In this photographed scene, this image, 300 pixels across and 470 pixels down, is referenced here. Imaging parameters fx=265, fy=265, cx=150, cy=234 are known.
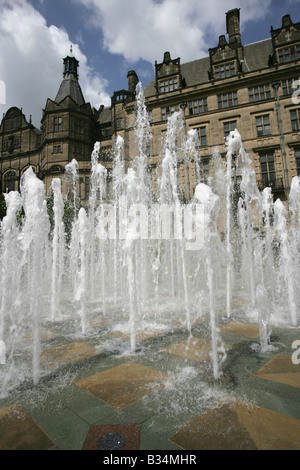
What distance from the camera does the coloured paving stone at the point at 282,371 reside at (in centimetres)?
292

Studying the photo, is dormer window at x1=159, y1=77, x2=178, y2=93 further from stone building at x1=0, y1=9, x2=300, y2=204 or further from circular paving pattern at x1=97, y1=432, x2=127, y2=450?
circular paving pattern at x1=97, y1=432, x2=127, y2=450

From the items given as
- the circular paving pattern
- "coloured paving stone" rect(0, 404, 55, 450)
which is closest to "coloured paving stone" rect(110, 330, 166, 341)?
"coloured paving stone" rect(0, 404, 55, 450)

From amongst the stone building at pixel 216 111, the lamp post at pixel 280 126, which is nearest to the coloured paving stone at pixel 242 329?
the stone building at pixel 216 111

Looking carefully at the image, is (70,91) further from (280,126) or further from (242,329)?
(242,329)

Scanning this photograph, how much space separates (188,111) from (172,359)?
88.2ft

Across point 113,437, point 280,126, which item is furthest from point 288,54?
point 113,437

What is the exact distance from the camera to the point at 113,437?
2.05 metres

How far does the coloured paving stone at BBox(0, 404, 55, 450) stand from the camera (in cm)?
201

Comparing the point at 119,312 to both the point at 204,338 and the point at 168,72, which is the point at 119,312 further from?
the point at 168,72

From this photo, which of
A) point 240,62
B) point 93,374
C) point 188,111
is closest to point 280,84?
point 240,62

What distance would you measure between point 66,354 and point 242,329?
3149mm

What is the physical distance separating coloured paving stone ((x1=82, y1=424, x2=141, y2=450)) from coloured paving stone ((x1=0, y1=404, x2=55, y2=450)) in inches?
11.7

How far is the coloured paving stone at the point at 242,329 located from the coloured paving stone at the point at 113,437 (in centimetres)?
304
